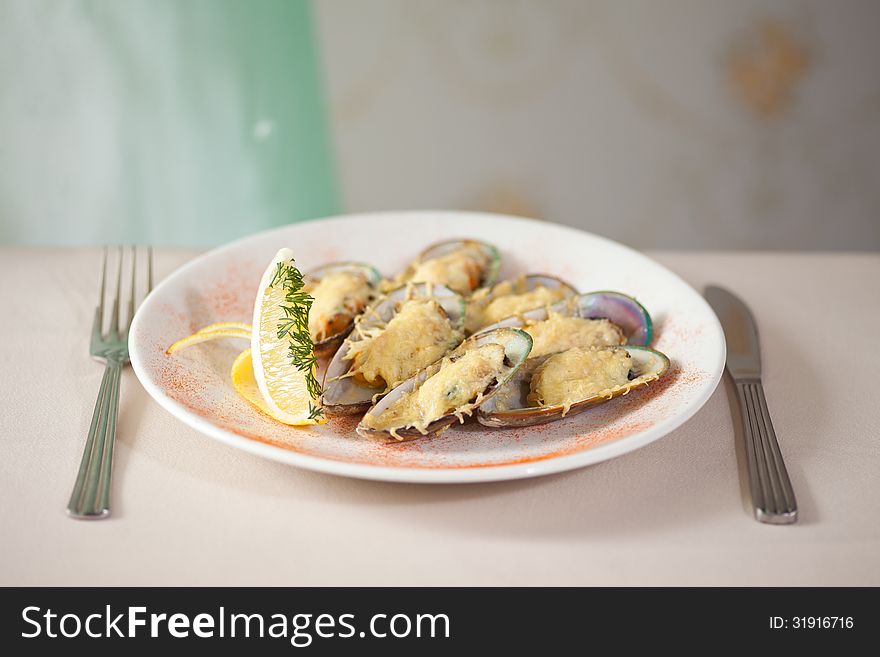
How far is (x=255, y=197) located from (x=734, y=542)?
10.6 feet

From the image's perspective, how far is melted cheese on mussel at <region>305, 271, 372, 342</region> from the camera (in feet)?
5.63

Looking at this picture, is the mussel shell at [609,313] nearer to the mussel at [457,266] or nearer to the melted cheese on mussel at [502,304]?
the melted cheese on mussel at [502,304]

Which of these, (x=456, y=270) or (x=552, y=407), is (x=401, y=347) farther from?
(x=456, y=270)

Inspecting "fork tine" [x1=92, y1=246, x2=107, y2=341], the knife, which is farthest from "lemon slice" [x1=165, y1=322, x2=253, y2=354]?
the knife

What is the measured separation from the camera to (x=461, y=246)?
2.04 metres

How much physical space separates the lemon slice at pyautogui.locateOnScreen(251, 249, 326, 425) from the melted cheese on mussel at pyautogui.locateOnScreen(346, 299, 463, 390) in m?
0.13

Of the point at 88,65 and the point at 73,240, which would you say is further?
the point at 73,240

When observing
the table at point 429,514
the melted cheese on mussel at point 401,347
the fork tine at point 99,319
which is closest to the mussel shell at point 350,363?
the melted cheese on mussel at point 401,347

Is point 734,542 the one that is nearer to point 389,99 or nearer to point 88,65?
point 389,99

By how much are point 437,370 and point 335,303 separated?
377 mm

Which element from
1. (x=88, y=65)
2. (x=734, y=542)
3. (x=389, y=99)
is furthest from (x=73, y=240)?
(x=734, y=542)

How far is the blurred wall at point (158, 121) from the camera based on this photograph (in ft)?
12.1

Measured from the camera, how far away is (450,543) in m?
1.18

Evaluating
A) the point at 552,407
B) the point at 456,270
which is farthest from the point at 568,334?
the point at 456,270
